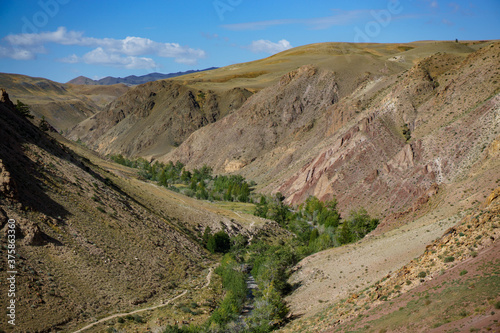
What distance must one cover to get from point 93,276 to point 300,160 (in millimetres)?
63673

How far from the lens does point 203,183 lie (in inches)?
4262

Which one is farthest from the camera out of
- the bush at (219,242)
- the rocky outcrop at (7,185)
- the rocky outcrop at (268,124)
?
the rocky outcrop at (268,124)

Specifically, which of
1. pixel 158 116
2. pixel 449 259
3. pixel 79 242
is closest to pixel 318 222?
→ pixel 79 242

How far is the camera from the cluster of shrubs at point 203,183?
89.6m

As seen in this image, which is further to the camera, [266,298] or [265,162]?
[265,162]

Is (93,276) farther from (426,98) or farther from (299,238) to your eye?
(426,98)

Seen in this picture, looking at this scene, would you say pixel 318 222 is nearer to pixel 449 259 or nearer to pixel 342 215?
pixel 342 215

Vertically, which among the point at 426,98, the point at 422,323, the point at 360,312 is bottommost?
the point at 360,312

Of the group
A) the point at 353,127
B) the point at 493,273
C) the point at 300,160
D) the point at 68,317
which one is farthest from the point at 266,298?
the point at 300,160

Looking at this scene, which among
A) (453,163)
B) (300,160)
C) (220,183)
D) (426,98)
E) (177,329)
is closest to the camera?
(177,329)

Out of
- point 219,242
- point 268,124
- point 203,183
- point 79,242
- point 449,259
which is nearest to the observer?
point 449,259

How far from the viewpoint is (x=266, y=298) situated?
33875mm

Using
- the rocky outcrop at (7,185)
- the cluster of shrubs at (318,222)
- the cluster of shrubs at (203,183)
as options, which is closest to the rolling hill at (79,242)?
the rocky outcrop at (7,185)

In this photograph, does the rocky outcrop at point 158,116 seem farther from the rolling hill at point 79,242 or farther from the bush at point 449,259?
the bush at point 449,259
